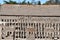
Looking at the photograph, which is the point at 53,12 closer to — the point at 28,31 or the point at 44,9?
the point at 44,9

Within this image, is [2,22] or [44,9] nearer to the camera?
[2,22]

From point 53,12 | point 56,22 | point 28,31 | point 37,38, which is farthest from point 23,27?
point 53,12

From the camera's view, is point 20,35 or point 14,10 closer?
point 20,35

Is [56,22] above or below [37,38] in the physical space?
above

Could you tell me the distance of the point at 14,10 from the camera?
13.9 meters

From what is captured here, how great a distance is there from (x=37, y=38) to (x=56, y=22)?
137cm

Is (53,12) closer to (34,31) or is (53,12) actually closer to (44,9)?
(44,9)

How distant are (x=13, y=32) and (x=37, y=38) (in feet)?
4.34

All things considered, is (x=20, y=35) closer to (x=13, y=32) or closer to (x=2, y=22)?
(x=13, y=32)

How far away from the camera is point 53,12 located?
13219mm

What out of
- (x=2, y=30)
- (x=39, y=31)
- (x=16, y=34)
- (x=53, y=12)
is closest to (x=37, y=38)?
(x=39, y=31)

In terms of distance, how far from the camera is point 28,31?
979 centimetres

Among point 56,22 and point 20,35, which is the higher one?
point 56,22

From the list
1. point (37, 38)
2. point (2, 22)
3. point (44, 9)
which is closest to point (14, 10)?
point (44, 9)
